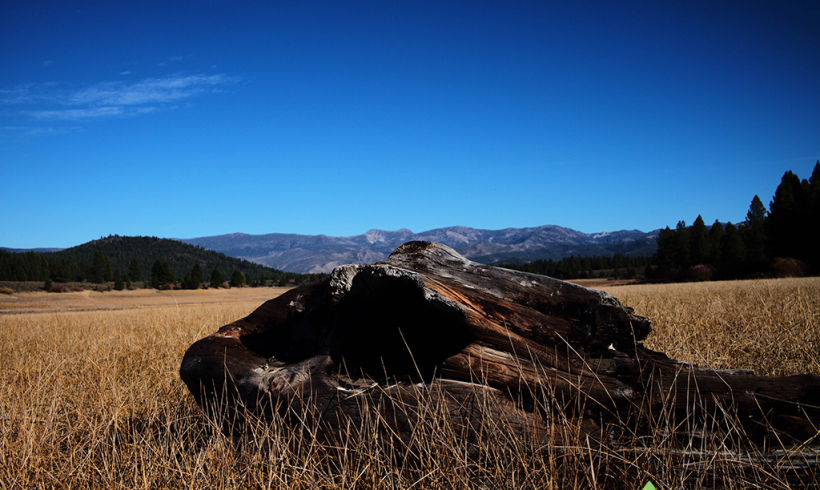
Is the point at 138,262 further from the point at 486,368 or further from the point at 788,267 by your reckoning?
the point at 788,267

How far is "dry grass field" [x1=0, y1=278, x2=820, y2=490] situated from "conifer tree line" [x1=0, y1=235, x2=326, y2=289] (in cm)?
8317

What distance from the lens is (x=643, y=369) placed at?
248 centimetres

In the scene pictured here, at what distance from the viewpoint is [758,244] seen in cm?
5462

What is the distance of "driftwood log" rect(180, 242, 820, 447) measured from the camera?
231 centimetres

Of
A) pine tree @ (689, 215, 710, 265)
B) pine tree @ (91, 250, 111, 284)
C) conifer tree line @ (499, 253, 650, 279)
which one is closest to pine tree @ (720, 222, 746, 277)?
Answer: pine tree @ (689, 215, 710, 265)

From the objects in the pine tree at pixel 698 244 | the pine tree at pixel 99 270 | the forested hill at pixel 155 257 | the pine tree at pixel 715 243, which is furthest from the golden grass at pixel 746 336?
the forested hill at pixel 155 257

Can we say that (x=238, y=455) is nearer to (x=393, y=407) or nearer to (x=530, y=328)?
(x=393, y=407)

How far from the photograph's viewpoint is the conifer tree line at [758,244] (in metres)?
45.2

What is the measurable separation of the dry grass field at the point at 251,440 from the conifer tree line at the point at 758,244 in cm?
4938

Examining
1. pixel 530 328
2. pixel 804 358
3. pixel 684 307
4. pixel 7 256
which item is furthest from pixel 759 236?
pixel 7 256

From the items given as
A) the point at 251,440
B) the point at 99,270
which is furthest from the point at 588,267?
the point at 251,440

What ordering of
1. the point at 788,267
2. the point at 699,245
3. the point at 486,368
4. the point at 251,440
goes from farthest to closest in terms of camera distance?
the point at 699,245 → the point at 788,267 → the point at 251,440 → the point at 486,368

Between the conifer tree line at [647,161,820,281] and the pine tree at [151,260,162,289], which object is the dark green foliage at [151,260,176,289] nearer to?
the pine tree at [151,260,162,289]

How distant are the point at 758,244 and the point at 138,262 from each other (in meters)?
137
